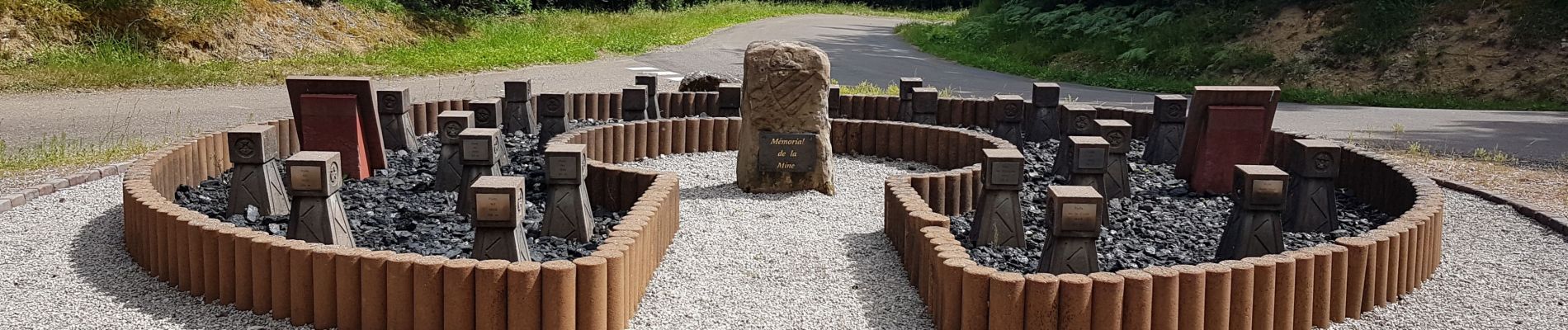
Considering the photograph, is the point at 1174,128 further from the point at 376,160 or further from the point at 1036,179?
the point at 376,160

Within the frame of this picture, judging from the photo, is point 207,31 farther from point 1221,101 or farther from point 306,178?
point 1221,101

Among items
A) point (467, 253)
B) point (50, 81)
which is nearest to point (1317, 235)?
point (467, 253)

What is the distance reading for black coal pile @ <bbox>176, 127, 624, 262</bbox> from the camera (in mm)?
7094

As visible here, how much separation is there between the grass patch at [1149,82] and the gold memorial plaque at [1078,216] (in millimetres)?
12288

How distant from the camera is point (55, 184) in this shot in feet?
29.1

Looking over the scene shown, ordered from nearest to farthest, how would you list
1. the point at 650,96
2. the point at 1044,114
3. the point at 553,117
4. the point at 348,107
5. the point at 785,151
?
the point at 785,151 → the point at 348,107 → the point at 553,117 → the point at 1044,114 → the point at 650,96

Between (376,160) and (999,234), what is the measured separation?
483cm

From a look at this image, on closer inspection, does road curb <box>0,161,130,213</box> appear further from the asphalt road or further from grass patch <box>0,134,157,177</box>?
the asphalt road

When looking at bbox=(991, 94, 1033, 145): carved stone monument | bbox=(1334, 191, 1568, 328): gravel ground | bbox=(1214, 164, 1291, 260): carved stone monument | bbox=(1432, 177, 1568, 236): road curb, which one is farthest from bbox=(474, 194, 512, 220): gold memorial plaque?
bbox=(1432, 177, 1568, 236): road curb

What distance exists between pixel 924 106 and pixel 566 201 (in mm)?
5342

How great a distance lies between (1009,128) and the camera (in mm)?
10828

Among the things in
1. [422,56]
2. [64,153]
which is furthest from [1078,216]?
[422,56]

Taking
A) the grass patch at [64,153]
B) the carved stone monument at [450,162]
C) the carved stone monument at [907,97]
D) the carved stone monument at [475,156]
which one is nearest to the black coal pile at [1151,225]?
the carved stone monument at [907,97]

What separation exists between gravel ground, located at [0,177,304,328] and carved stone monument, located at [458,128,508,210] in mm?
1951
